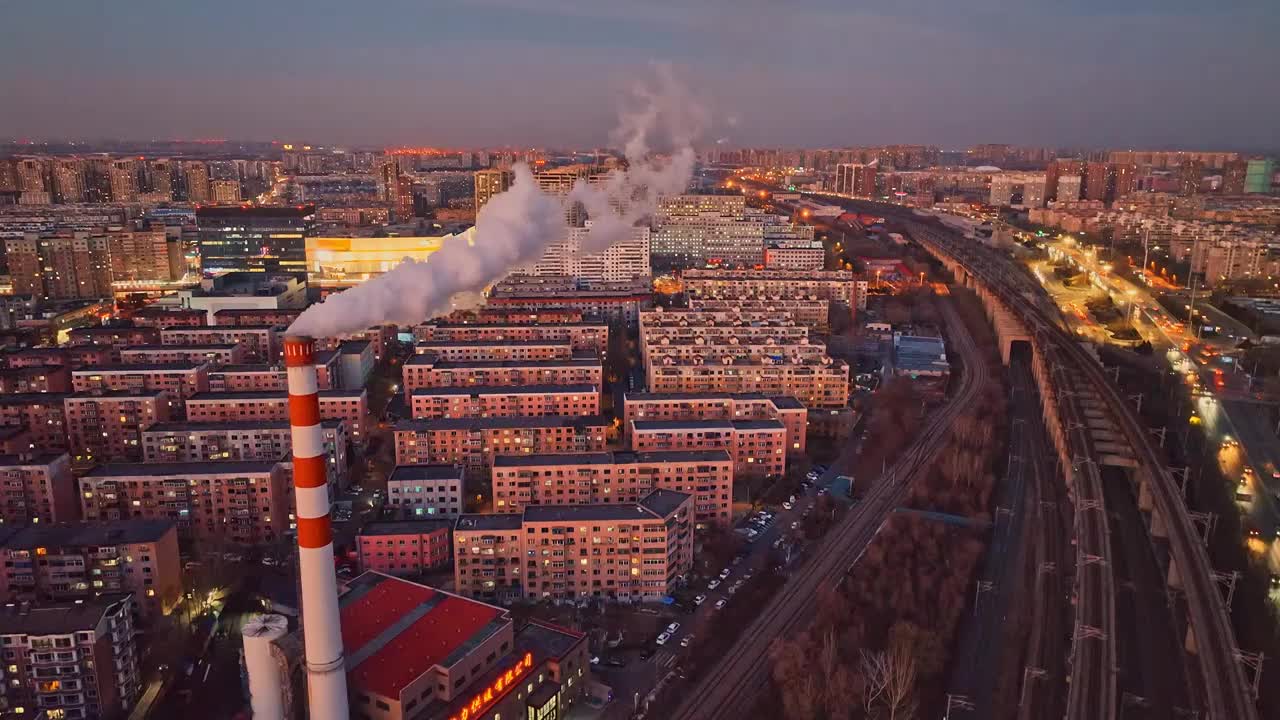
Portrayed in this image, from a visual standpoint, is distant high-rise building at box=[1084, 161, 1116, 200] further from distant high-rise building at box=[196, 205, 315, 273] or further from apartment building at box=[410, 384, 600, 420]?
apartment building at box=[410, 384, 600, 420]

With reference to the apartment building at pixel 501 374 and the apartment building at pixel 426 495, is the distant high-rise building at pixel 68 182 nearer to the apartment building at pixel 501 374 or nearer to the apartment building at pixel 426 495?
the apartment building at pixel 501 374

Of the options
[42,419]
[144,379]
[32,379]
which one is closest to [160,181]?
[32,379]

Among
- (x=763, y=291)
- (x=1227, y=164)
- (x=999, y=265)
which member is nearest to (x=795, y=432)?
(x=763, y=291)

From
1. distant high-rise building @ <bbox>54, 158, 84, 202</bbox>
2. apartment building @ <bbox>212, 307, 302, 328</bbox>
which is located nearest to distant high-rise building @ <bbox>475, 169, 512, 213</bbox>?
apartment building @ <bbox>212, 307, 302, 328</bbox>

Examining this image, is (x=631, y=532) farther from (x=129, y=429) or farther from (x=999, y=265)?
(x=999, y=265)

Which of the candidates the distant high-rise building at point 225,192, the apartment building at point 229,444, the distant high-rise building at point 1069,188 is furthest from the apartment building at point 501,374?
the distant high-rise building at point 1069,188
